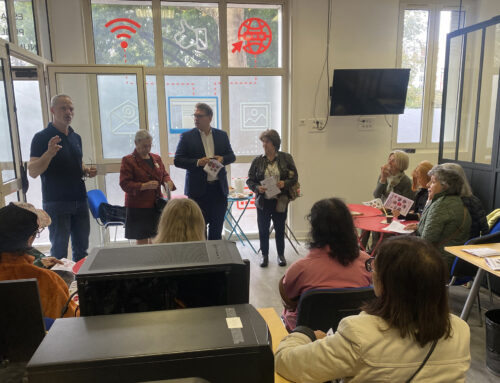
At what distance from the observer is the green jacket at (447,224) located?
9.39 feet

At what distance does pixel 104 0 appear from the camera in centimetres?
447

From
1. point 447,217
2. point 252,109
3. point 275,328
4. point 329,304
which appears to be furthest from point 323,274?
point 252,109

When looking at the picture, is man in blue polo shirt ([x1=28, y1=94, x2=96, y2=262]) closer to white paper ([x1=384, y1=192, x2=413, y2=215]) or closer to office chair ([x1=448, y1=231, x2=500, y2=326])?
white paper ([x1=384, y1=192, x2=413, y2=215])

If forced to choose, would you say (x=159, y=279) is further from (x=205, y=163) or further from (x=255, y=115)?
(x=255, y=115)

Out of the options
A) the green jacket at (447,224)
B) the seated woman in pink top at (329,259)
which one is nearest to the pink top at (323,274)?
the seated woman in pink top at (329,259)

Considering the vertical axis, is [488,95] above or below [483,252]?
above

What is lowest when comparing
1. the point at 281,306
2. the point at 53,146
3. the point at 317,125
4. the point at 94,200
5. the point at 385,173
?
the point at 281,306

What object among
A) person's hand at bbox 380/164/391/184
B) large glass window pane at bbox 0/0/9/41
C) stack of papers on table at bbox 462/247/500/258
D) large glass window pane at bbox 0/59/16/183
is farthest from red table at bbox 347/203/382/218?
large glass window pane at bbox 0/0/9/41

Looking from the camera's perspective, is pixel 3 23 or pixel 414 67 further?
pixel 414 67

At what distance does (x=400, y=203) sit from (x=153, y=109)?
126 inches

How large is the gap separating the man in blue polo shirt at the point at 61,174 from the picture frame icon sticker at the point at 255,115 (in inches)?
93.0

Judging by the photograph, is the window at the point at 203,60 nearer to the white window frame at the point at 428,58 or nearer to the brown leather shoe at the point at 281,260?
the brown leather shoe at the point at 281,260

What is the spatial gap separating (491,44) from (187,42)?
3530mm

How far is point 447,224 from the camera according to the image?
2.87 metres
